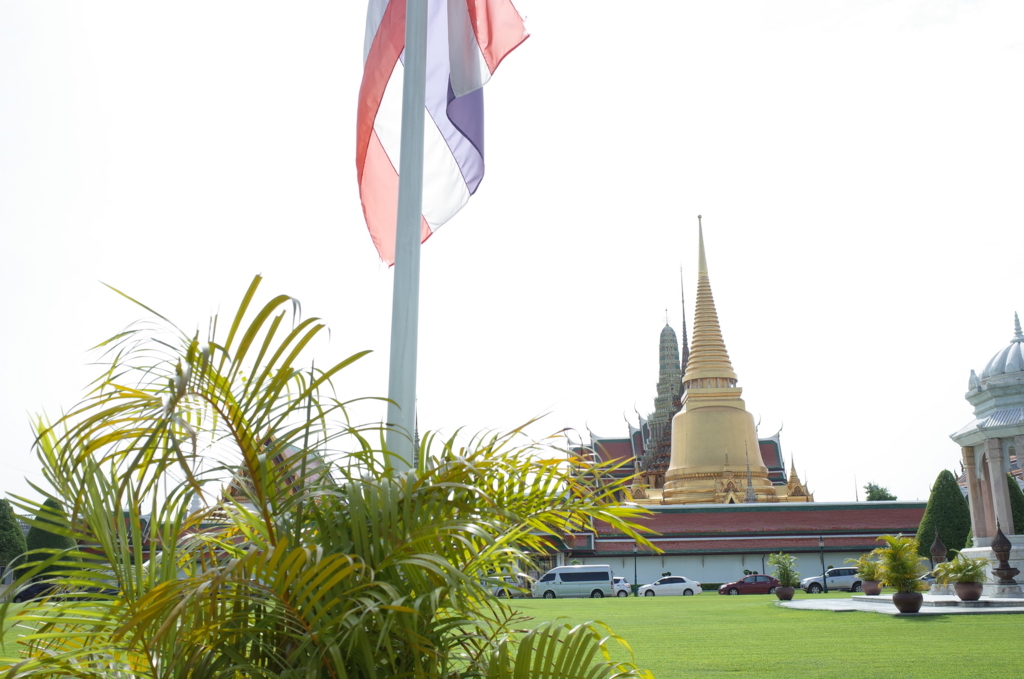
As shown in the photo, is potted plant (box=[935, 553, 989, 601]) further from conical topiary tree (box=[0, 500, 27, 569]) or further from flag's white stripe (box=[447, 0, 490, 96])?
conical topiary tree (box=[0, 500, 27, 569])

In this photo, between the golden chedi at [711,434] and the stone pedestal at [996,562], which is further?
the golden chedi at [711,434]

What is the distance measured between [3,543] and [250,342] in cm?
3174

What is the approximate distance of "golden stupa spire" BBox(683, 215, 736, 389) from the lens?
43.1 metres

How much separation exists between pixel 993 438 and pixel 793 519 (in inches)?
625

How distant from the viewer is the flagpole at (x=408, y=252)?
12.9 feet

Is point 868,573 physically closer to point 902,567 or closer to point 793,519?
point 902,567

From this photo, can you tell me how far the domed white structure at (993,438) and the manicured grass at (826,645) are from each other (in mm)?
7061

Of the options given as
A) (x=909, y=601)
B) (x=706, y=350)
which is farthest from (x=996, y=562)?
(x=706, y=350)

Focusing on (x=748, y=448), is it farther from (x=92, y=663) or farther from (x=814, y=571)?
(x=92, y=663)

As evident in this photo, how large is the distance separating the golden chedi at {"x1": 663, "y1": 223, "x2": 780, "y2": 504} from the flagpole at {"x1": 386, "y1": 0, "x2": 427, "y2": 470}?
36045 millimetres

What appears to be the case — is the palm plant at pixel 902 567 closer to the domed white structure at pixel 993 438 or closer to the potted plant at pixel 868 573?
the potted plant at pixel 868 573

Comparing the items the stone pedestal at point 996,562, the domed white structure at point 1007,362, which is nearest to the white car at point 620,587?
the stone pedestal at point 996,562

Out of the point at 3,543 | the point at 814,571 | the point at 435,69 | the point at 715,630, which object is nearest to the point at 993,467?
the point at 715,630

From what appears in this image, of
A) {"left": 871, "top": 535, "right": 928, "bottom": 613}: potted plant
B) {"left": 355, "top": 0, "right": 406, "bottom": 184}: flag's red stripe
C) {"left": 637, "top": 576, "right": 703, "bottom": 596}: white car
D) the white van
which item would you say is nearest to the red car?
{"left": 637, "top": 576, "right": 703, "bottom": 596}: white car
